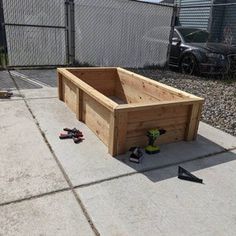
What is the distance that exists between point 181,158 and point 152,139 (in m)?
0.36

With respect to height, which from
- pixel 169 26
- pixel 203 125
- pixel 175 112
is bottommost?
pixel 203 125

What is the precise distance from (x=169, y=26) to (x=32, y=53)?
13.5 ft

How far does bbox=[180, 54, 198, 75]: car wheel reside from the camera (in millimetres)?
7238

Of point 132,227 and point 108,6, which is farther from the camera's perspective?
point 108,6

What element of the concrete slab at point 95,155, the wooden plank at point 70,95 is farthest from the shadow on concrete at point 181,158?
the wooden plank at point 70,95

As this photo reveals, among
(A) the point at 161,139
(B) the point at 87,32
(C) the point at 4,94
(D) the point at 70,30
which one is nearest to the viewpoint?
(A) the point at 161,139

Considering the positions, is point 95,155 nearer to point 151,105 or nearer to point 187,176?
point 151,105

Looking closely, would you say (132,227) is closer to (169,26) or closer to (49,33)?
(49,33)

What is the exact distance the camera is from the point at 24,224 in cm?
188

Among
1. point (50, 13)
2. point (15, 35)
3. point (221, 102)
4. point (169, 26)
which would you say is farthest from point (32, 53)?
point (221, 102)

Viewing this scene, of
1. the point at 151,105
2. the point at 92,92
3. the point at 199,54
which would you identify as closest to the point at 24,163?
the point at 92,92

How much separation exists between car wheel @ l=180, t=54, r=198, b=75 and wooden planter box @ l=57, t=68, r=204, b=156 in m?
3.44

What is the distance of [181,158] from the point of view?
2.92m

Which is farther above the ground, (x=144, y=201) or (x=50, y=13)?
(x=50, y=13)
